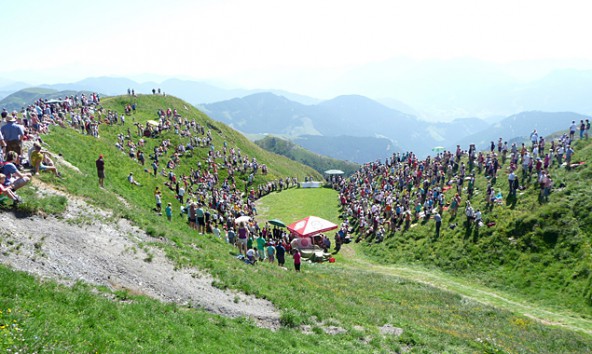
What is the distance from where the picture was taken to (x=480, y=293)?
93.0ft

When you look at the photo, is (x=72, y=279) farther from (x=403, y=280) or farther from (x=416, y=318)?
(x=403, y=280)

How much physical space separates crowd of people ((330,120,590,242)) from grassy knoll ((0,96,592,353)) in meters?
10.1

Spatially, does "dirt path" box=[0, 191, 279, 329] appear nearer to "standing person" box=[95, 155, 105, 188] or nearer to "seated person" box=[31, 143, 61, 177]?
"seated person" box=[31, 143, 61, 177]

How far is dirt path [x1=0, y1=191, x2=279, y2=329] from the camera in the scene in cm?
1433

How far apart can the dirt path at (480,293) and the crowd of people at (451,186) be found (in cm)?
597

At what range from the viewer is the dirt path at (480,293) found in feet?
78.0

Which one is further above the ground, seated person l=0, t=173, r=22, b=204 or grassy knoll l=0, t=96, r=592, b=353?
seated person l=0, t=173, r=22, b=204

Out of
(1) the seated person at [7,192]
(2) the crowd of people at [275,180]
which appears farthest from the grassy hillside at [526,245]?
(1) the seated person at [7,192]

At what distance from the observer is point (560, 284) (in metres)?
27.8

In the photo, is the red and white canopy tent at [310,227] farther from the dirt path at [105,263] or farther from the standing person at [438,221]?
the dirt path at [105,263]

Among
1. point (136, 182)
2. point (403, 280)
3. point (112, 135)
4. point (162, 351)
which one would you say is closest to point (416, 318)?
point (403, 280)

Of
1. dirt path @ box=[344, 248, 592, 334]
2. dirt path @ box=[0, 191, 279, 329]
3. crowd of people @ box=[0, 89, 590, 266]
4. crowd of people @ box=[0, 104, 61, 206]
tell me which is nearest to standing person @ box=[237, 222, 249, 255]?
crowd of people @ box=[0, 89, 590, 266]

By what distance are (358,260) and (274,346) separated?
82.6 feet

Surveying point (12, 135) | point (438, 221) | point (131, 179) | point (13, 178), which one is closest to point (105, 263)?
point (13, 178)
